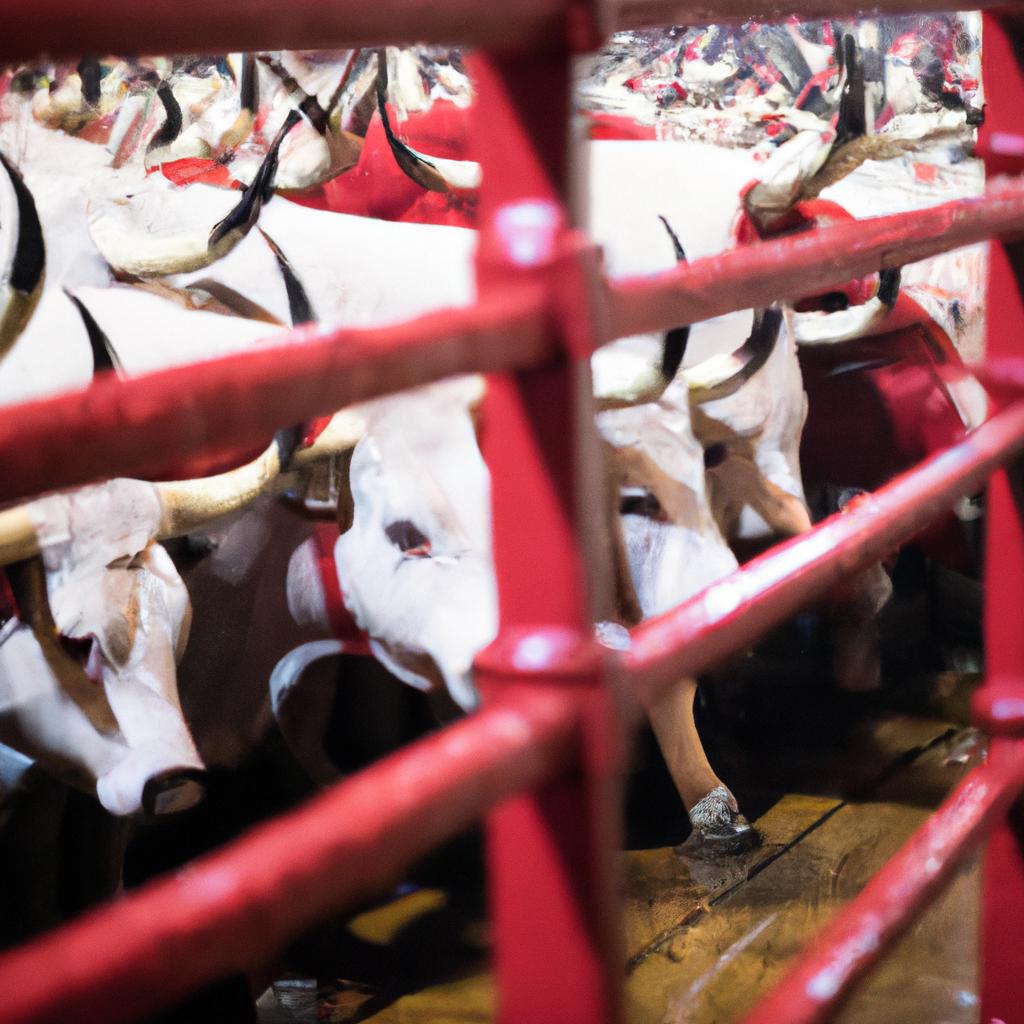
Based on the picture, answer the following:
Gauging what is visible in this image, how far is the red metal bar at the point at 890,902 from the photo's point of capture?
710 millimetres

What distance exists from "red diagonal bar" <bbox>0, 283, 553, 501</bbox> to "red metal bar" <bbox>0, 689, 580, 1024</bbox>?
12 centimetres

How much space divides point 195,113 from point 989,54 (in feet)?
2.11

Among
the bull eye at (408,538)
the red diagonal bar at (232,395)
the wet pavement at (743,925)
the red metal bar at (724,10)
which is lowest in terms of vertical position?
the wet pavement at (743,925)

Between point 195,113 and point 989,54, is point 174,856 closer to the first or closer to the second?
point 195,113

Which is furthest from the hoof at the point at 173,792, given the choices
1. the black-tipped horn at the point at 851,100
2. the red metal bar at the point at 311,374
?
the black-tipped horn at the point at 851,100

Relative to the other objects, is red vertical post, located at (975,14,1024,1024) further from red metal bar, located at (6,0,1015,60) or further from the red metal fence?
red metal bar, located at (6,0,1015,60)

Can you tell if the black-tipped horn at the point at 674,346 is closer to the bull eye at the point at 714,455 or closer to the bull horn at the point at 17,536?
the bull eye at the point at 714,455

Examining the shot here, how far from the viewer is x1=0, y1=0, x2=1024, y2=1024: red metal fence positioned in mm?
339

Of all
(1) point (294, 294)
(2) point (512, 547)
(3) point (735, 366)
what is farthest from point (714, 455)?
(2) point (512, 547)

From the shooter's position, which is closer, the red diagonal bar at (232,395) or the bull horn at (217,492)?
the red diagonal bar at (232,395)

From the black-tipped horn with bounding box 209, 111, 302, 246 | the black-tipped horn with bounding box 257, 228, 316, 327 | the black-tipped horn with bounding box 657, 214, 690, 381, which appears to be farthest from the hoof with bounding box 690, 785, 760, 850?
the black-tipped horn with bounding box 209, 111, 302, 246

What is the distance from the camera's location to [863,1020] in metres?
1.33

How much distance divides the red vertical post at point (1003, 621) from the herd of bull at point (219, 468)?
47cm

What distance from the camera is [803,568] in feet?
2.31
